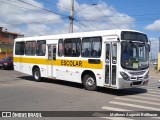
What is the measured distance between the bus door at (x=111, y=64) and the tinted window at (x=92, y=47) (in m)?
0.60

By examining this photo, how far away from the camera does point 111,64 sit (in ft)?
44.5

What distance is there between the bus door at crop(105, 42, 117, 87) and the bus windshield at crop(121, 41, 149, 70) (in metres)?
0.40

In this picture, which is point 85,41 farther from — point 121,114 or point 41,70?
point 121,114

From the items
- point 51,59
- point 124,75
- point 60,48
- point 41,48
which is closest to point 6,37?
point 41,48

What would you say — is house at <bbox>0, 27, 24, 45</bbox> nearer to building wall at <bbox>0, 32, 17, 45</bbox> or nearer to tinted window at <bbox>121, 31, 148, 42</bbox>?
building wall at <bbox>0, 32, 17, 45</bbox>

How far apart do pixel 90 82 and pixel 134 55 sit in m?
2.70

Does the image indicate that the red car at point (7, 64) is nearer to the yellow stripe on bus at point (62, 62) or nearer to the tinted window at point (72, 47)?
the yellow stripe on bus at point (62, 62)

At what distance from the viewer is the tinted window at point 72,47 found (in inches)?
615

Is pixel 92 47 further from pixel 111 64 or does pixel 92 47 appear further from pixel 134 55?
pixel 134 55

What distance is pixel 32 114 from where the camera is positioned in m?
8.86

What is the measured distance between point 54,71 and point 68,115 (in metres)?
8.83

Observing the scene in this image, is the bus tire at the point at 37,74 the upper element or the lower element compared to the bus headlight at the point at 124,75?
lower

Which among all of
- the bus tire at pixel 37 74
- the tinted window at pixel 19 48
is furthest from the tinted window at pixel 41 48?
the tinted window at pixel 19 48

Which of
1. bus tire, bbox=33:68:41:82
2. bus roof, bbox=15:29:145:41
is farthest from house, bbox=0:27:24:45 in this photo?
bus roof, bbox=15:29:145:41
